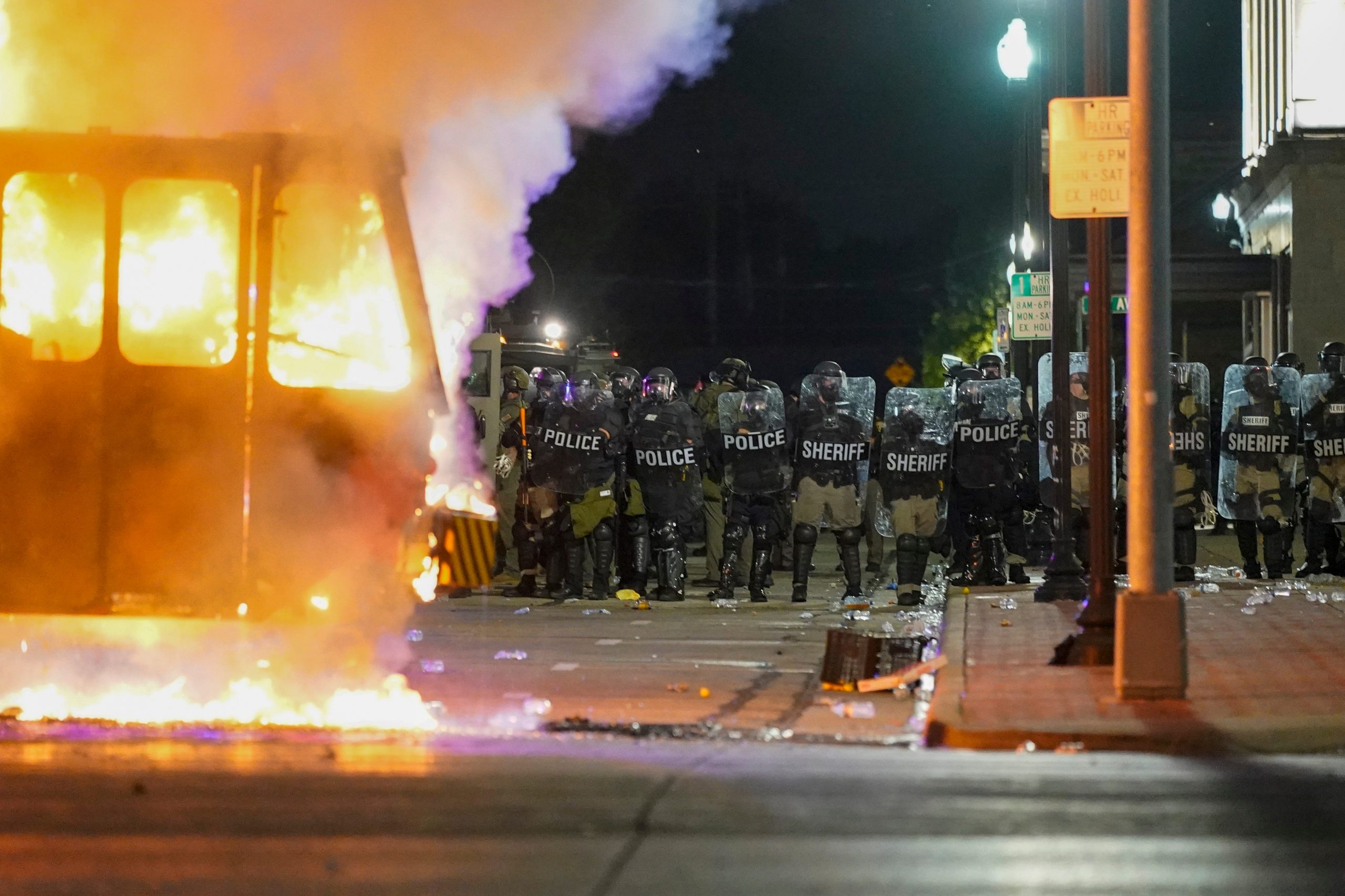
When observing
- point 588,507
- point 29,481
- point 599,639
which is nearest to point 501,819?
point 29,481

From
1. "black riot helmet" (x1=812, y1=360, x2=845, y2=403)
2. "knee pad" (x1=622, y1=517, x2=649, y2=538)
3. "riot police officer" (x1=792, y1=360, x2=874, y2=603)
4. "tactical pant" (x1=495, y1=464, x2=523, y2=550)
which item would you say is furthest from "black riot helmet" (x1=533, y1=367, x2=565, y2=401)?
"black riot helmet" (x1=812, y1=360, x2=845, y2=403)

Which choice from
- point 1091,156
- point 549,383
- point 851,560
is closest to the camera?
point 1091,156

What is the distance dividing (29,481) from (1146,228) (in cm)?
615

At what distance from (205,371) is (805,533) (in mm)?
7042

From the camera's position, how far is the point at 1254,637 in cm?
1084

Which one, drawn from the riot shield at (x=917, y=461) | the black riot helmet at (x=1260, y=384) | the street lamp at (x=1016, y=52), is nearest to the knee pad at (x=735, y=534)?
the riot shield at (x=917, y=461)

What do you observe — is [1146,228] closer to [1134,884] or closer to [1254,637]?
[1254,637]

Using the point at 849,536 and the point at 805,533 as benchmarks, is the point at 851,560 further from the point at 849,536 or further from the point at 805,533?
the point at 805,533

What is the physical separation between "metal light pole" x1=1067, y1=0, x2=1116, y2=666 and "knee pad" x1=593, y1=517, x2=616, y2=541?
5186mm

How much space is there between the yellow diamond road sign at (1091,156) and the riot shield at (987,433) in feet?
13.7

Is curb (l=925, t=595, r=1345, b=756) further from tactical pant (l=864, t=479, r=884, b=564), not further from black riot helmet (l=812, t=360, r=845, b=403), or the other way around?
tactical pant (l=864, t=479, r=884, b=564)

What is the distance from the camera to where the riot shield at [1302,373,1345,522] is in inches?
571

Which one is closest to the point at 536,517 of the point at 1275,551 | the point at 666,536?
the point at 666,536

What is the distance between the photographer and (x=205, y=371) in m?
8.44
